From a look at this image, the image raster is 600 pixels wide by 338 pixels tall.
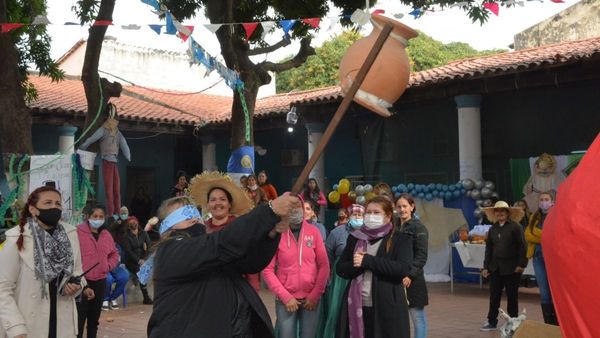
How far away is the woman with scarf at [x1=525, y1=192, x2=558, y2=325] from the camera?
7.79 metres

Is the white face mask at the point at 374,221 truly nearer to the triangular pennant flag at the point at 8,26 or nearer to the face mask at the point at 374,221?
the face mask at the point at 374,221

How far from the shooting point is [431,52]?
40.2 m

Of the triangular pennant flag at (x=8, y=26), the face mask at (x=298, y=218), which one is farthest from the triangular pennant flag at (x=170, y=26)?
the face mask at (x=298, y=218)

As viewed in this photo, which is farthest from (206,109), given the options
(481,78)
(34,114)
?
(481,78)

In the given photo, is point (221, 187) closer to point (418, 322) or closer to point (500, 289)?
point (418, 322)

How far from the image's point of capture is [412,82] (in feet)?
49.4

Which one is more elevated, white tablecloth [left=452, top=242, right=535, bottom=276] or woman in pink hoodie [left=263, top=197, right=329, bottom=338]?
woman in pink hoodie [left=263, top=197, right=329, bottom=338]

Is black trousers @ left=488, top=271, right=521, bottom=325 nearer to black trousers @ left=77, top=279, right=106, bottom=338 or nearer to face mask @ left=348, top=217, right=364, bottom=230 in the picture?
face mask @ left=348, top=217, right=364, bottom=230

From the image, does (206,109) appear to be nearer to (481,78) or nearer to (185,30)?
(481,78)

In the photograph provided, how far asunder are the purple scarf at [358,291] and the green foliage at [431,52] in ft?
108

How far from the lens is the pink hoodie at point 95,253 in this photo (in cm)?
691

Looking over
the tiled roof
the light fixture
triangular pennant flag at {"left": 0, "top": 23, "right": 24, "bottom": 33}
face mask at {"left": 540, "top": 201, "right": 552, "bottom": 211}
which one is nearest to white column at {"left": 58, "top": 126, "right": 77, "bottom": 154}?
the tiled roof

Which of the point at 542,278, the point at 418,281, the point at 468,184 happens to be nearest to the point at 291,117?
the point at 468,184

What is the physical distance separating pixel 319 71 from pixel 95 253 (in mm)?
31278
